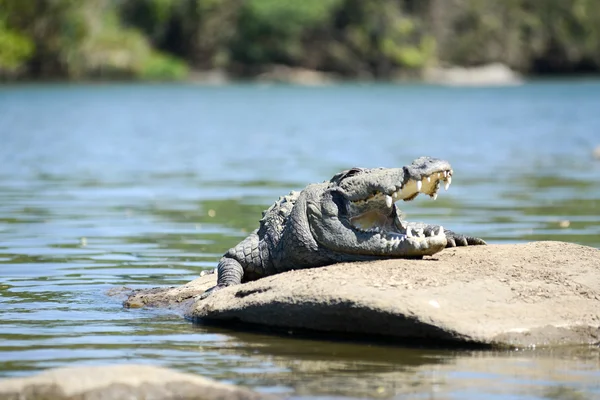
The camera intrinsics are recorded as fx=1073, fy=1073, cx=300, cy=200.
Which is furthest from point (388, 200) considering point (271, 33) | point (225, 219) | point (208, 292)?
point (271, 33)

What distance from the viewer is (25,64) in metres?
93.3

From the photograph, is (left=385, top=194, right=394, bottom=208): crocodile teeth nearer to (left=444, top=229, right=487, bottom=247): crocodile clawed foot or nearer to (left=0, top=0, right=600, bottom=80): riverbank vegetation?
(left=444, top=229, right=487, bottom=247): crocodile clawed foot

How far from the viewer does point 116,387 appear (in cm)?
577

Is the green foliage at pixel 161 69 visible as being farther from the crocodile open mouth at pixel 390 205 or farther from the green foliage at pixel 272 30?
the crocodile open mouth at pixel 390 205

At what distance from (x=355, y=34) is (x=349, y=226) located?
103 meters

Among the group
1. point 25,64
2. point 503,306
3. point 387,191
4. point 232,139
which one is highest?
point 25,64

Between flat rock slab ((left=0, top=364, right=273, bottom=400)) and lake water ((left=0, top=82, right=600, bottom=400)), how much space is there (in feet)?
1.35

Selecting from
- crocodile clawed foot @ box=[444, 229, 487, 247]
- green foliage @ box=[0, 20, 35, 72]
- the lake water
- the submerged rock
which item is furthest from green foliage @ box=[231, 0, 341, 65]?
crocodile clawed foot @ box=[444, 229, 487, 247]

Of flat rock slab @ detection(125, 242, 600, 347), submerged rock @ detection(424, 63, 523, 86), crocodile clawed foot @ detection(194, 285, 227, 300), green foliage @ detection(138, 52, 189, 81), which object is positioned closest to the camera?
flat rock slab @ detection(125, 242, 600, 347)

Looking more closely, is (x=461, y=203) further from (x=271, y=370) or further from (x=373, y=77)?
(x=373, y=77)

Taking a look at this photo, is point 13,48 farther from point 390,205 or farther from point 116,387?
point 116,387

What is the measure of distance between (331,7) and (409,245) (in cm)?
10481

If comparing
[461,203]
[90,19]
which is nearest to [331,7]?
[90,19]

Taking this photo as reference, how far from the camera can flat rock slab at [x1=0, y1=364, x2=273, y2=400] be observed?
5.73 metres
